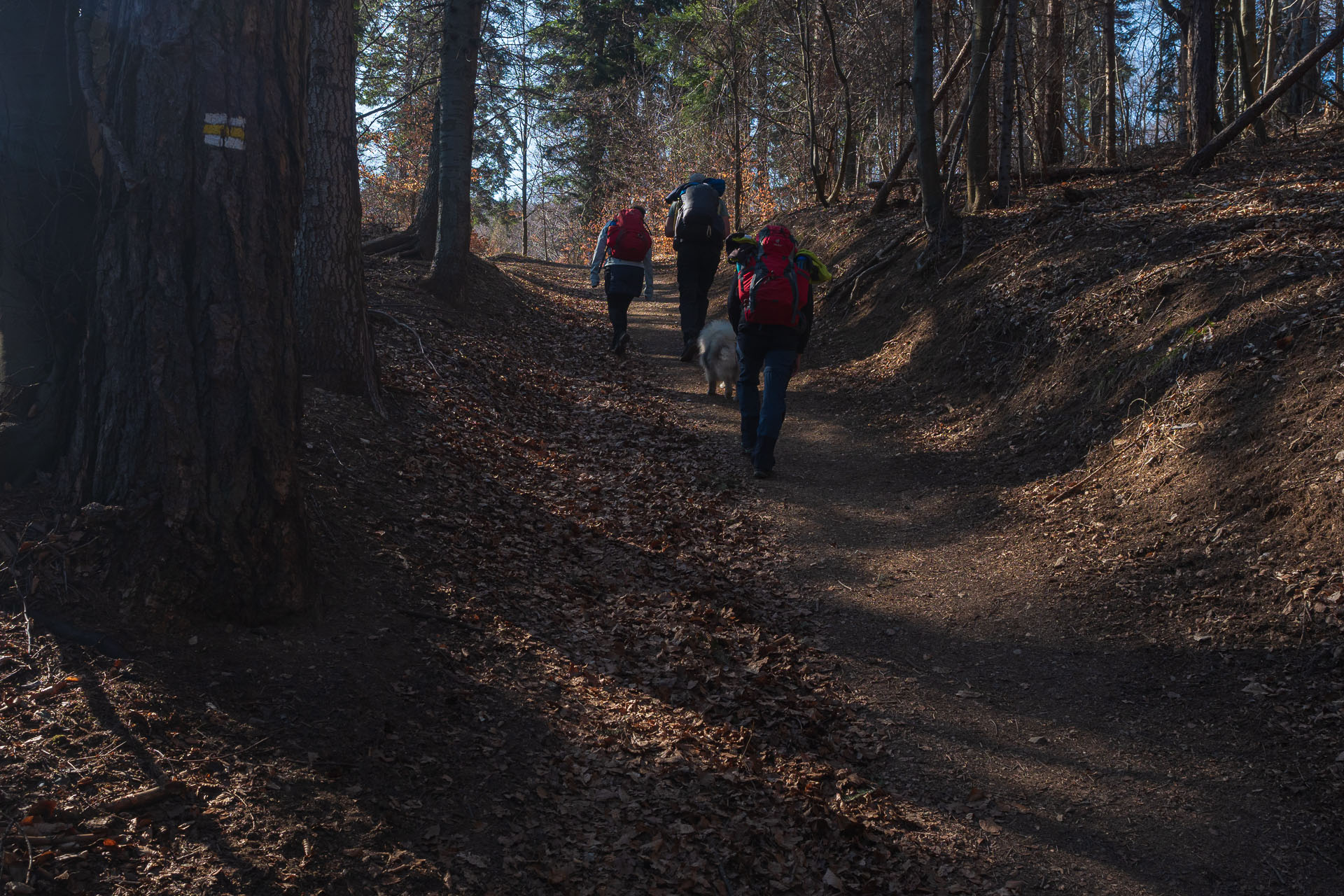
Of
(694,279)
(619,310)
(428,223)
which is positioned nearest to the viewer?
(694,279)

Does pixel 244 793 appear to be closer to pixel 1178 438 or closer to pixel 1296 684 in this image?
pixel 1296 684

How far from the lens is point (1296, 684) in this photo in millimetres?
4273

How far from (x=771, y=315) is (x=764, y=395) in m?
0.74

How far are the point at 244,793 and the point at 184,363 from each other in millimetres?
1809

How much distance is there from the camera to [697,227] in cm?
1176

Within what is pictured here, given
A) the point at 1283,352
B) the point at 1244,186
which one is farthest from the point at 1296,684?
the point at 1244,186

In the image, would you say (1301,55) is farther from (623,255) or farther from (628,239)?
(623,255)

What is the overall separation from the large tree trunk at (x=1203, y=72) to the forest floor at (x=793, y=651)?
2910mm

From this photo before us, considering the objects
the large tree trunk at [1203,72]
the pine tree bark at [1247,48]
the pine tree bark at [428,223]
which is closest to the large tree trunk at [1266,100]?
the large tree trunk at [1203,72]

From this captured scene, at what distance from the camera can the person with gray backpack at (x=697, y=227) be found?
11.8 m

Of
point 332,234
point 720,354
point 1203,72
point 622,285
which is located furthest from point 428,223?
point 1203,72

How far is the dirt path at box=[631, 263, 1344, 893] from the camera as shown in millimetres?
3598

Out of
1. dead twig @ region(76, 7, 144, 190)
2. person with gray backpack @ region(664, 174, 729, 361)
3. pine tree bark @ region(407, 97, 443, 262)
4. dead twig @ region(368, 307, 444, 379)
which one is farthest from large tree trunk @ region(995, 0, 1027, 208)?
dead twig @ region(76, 7, 144, 190)

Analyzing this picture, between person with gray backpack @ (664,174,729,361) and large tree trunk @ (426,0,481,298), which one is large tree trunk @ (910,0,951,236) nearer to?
person with gray backpack @ (664,174,729,361)
